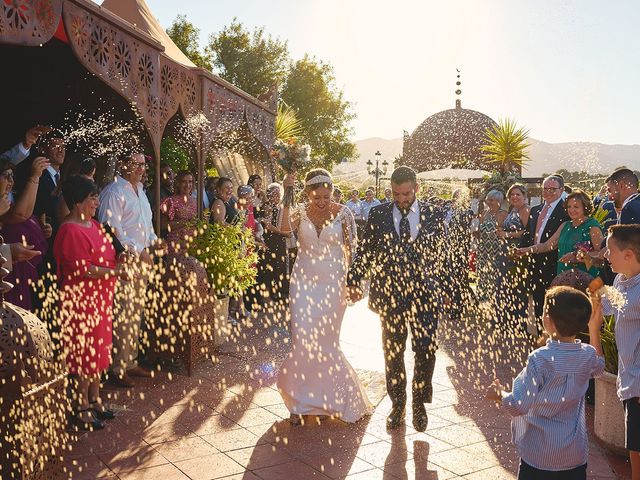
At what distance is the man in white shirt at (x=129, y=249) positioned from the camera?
244 inches

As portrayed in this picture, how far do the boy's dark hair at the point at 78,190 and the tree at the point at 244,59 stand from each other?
116ft

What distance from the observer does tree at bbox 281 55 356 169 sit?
42.7 metres

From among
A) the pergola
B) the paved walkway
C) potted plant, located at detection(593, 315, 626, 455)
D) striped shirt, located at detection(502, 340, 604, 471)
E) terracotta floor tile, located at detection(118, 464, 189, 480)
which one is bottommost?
the paved walkway

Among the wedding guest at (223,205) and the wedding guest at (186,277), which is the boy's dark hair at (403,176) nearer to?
the wedding guest at (186,277)

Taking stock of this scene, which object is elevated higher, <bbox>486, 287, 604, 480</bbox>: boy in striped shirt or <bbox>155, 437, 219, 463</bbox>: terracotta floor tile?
<bbox>486, 287, 604, 480</bbox>: boy in striped shirt

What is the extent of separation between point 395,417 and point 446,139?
1978 inches

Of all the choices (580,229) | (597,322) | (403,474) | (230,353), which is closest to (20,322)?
(403,474)

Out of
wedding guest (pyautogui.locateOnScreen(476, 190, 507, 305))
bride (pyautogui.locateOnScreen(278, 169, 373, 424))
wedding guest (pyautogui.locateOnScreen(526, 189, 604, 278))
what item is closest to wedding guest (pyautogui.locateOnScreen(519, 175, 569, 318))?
wedding guest (pyautogui.locateOnScreen(526, 189, 604, 278))

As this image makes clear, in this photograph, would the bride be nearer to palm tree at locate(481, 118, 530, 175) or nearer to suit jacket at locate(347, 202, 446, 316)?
suit jacket at locate(347, 202, 446, 316)

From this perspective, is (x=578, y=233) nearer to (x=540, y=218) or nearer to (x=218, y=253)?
(x=540, y=218)

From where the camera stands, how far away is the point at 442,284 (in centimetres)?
511

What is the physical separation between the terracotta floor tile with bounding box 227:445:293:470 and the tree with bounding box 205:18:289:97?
3644 cm

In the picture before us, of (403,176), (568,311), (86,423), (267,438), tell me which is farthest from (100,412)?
(568,311)

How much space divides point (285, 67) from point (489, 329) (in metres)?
34.5
